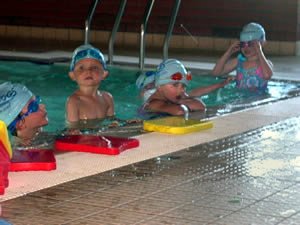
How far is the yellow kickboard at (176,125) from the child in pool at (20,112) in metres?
0.83

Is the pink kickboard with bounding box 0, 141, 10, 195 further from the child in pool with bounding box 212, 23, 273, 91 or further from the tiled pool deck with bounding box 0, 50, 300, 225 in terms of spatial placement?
the child in pool with bounding box 212, 23, 273, 91

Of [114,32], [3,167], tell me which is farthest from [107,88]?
[3,167]

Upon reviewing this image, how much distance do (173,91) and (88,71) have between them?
1.00 m

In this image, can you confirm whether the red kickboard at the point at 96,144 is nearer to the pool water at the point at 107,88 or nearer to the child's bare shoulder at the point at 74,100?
the child's bare shoulder at the point at 74,100

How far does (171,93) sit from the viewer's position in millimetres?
6500

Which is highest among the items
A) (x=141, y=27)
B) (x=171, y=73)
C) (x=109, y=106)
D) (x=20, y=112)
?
(x=141, y=27)

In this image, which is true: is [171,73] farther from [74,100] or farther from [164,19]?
[164,19]

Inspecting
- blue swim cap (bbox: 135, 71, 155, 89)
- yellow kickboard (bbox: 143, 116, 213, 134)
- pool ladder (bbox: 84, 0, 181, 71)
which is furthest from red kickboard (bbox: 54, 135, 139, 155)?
pool ladder (bbox: 84, 0, 181, 71)

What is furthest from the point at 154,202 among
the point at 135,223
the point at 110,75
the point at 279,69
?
the point at 279,69

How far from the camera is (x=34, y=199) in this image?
3.15 m

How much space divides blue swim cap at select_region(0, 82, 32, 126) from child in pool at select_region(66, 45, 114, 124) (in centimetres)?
123

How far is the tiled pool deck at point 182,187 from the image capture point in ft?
9.60

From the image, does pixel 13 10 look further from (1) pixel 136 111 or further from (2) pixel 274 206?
(2) pixel 274 206

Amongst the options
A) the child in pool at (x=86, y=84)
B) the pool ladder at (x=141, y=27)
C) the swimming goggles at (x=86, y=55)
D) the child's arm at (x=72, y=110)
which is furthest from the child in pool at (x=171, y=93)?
the pool ladder at (x=141, y=27)
